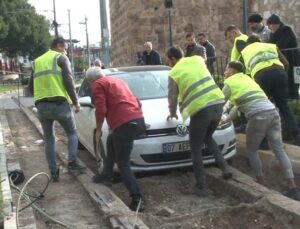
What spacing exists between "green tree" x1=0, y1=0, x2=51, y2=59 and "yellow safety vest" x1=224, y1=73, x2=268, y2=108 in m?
48.3

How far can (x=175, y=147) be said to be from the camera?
21.8ft

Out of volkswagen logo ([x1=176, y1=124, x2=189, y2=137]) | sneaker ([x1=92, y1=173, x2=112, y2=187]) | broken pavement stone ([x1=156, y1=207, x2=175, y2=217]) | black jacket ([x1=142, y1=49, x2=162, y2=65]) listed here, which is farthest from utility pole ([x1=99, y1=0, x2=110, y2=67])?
broken pavement stone ([x1=156, y1=207, x2=175, y2=217])

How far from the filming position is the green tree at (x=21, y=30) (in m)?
55.9

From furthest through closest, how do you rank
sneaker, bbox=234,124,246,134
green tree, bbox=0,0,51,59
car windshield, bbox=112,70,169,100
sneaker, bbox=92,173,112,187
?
green tree, bbox=0,0,51,59, sneaker, bbox=234,124,246,134, car windshield, bbox=112,70,169,100, sneaker, bbox=92,173,112,187

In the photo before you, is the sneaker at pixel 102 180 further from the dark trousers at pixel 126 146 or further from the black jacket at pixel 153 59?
the black jacket at pixel 153 59

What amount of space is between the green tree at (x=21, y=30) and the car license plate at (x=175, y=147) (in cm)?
4795

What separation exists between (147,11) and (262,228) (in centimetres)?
1442

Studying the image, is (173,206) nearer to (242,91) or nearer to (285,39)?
(242,91)

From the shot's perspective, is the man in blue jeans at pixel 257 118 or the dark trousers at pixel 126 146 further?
the man in blue jeans at pixel 257 118

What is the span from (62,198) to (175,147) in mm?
1532

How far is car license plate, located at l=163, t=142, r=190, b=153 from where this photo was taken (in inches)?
260

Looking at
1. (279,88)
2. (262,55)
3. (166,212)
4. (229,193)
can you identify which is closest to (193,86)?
(229,193)

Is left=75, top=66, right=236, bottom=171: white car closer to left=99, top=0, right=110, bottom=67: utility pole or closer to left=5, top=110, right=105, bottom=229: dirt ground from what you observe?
left=5, top=110, right=105, bottom=229: dirt ground

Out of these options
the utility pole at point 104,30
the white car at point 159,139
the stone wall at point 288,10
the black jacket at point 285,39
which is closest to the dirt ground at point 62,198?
the white car at point 159,139
